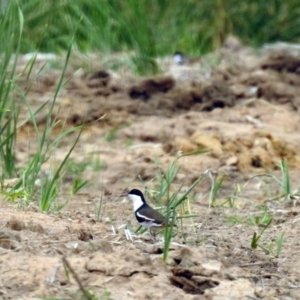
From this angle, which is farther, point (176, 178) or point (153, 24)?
point (153, 24)

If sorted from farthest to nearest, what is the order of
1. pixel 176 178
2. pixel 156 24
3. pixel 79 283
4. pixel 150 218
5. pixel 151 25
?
pixel 156 24, pixel 151 25, pixel 176 178, pixel 150 218, pixel 79 283

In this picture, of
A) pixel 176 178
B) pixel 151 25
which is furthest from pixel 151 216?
pixel 151 25

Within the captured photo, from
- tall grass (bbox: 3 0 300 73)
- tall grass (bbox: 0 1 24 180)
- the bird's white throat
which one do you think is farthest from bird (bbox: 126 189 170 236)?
tall grass (bbox: 3 0 300 73)

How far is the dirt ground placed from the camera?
11.3 feet

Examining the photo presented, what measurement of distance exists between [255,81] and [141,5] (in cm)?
170

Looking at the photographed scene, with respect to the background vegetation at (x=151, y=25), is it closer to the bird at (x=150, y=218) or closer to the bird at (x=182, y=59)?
the bird at (x=182, y=59)

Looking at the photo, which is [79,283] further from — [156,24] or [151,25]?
[156,24]

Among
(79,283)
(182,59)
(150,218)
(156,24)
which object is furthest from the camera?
(156,24)

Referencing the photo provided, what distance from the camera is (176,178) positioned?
6699 mm

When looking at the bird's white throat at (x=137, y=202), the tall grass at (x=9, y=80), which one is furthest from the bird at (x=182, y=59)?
the bird's white throat at (x=137, y=202)

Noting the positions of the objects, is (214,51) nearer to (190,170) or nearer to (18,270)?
(190,170)

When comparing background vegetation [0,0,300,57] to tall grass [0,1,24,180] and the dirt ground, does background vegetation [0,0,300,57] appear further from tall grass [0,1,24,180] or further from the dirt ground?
tall grass [0,1,24,180]

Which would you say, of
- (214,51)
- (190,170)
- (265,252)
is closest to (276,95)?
(214,51)

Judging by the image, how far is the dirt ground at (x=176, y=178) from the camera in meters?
3.45
